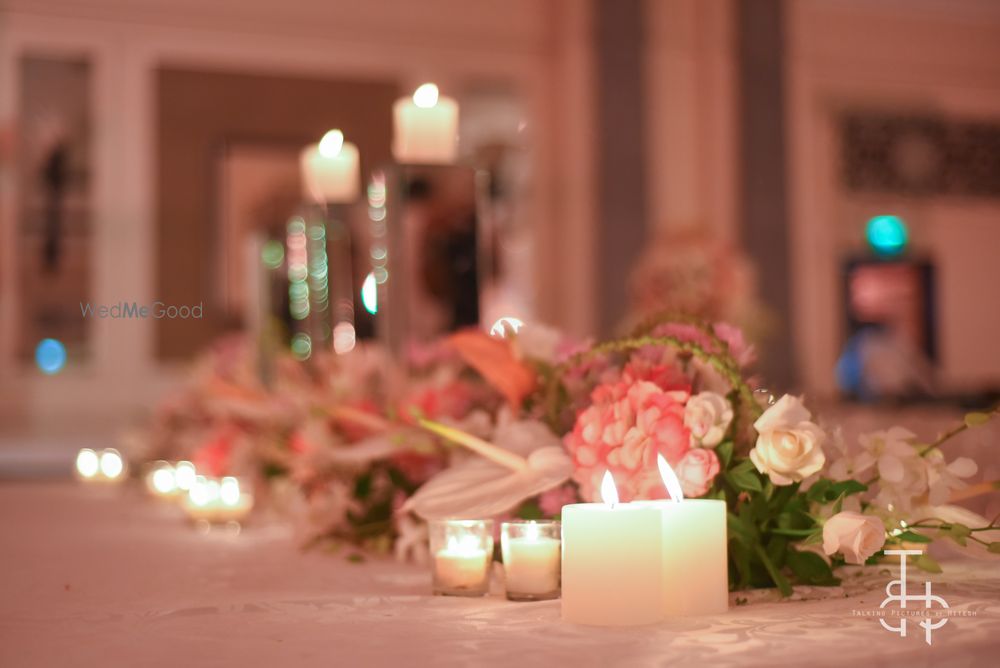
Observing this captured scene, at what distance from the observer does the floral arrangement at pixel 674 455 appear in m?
0.93

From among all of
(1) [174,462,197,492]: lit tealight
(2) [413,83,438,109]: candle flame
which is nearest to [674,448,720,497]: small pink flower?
(2) [413,83,438,109]: candle flame

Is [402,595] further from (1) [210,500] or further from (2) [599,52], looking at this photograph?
(2) [599,52]

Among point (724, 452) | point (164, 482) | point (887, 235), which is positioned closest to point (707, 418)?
point (724, 452)

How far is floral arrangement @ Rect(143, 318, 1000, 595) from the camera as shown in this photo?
36.6 inches

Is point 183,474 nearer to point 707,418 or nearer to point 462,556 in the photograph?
point 462,556

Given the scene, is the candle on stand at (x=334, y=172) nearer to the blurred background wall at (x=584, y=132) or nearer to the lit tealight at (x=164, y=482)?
the lit tealight at (x=164, y=482)

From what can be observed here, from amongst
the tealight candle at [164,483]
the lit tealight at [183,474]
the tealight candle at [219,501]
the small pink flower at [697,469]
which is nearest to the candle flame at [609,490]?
the small pink flower at [697,469]

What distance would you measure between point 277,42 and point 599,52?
145cm

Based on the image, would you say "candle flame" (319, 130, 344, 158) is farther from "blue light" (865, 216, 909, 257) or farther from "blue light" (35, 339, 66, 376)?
"blue light" (865, 216, 909, 257)

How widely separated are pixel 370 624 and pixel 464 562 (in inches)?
5.8

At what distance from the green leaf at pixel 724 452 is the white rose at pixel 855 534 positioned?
0.11 m

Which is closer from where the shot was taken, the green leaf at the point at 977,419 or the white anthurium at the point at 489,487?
the green leaf at the point at 977,419

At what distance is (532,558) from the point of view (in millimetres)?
960

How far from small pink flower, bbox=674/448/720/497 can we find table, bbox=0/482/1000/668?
102mm
